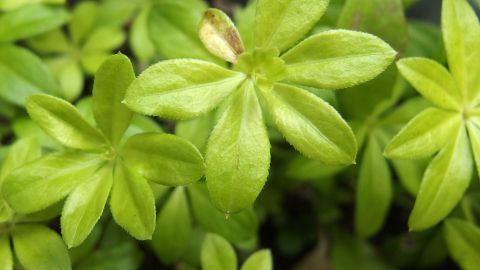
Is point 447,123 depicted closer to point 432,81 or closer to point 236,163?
point 432,81

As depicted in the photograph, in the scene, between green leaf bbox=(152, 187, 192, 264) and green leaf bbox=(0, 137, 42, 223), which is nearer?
green leaf bbox=(0, 137, 42, 223)

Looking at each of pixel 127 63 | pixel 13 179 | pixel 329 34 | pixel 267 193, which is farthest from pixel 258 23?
pixel 267 193

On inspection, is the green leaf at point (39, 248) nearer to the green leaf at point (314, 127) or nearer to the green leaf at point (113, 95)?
the green leaf at point (113, 95)

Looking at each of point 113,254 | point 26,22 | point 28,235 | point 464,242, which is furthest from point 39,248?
point 464,242

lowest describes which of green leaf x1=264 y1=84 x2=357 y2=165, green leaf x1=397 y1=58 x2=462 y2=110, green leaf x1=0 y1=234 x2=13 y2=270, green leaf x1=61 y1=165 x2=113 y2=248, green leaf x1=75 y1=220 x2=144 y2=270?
green leaf x1=75 y1=220 x2=144 y2=270

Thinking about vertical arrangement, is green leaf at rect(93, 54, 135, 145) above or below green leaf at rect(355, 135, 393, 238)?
above

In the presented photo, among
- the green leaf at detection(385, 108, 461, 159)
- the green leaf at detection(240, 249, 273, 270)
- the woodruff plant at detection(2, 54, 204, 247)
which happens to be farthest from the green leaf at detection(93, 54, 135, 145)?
the green leaf at detection(385, 108, 461, 159)

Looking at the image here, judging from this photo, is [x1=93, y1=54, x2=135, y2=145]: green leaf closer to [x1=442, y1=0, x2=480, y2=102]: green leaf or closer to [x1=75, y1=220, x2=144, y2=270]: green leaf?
[x1=75, y1=220, x2=144, y2=270]: green leaf
